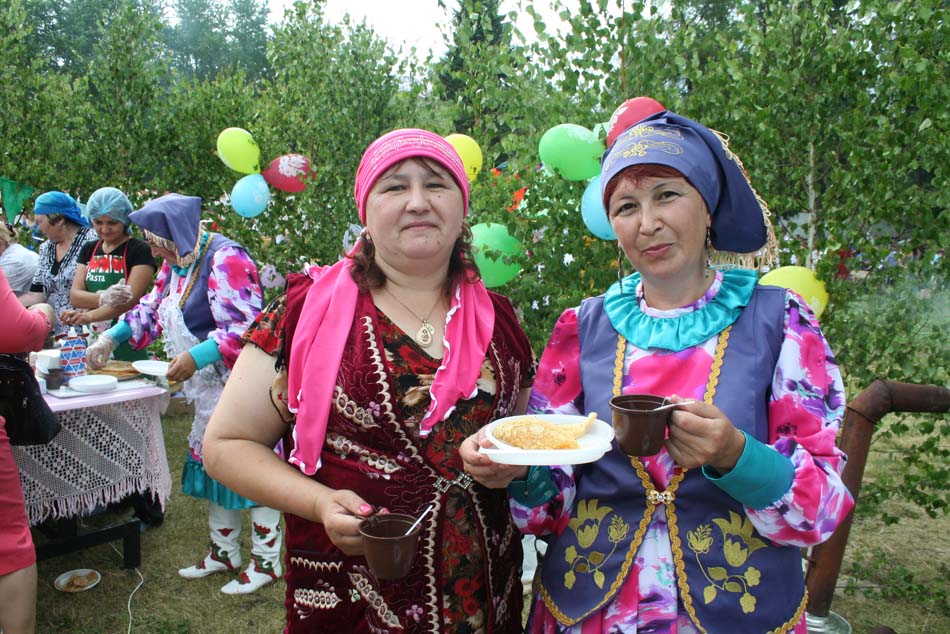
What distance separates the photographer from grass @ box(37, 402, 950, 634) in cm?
378

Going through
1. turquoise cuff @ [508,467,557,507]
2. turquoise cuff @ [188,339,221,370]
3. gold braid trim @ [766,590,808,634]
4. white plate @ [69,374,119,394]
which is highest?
→ turquoise cuff @ [508,467,557,507]

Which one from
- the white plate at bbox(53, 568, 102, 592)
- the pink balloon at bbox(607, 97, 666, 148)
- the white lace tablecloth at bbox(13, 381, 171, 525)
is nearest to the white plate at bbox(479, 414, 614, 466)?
the pink balloon at bbox(607, 97, 666, 148)

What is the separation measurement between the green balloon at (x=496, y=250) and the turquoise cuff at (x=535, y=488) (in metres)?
2.05

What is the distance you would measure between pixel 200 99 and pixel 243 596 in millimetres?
6465

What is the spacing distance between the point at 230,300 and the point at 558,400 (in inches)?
103

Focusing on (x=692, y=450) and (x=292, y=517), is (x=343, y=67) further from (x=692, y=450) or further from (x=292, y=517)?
(x=692, y=450)

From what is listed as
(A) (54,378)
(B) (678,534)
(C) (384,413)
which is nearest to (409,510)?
(C) (384,413)

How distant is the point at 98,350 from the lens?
4.30 m

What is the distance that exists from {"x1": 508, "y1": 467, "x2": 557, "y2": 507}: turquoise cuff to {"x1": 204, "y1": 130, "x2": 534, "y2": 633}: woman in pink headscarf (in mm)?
206

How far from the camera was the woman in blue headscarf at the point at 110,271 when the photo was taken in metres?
5.12

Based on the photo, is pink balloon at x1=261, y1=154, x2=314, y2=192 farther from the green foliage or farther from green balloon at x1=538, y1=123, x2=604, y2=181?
the green foliage

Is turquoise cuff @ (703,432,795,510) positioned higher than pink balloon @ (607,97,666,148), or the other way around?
pink balloon @ (607,97,666,148)

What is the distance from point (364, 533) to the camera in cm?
138

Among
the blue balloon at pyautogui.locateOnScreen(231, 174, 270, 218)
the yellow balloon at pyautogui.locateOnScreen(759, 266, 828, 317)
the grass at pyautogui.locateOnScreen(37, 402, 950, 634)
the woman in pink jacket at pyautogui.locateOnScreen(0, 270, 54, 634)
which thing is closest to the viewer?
the woman in pink jacket at pyautogui.locateOnScreen(0, 270, 54, 634)
